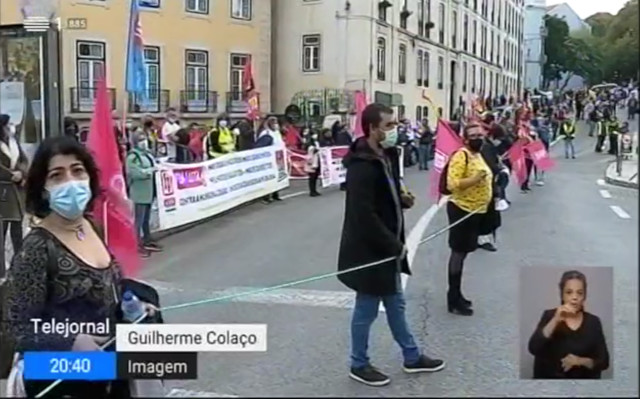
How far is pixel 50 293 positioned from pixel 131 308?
0.98 ft

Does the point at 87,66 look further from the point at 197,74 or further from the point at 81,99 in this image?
the point at 197,74

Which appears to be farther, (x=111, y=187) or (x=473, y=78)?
(x=473, y=78)

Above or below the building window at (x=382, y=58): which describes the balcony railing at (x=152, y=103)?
below

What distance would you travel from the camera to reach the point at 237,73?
Answer: 36.7 metres

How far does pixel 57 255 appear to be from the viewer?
3123 millimetres

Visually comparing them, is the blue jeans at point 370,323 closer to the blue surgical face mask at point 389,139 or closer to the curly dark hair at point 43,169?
the blue surgical face mask at point 389,139

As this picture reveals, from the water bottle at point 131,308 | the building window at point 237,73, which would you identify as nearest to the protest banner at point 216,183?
the water bottle at point 131,308

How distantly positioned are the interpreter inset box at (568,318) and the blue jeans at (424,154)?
26081 mm

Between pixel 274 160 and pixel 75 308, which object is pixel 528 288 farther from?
pixel 274 160

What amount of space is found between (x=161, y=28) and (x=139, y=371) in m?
31.5

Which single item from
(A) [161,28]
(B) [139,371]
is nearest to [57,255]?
(B) [139,371]

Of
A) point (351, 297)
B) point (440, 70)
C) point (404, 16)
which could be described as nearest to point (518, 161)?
point (351, 297)

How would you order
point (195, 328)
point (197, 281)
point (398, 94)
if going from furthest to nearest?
point (398, 94), point (197, 281), point (195, 328)

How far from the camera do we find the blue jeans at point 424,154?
93.4 feet
